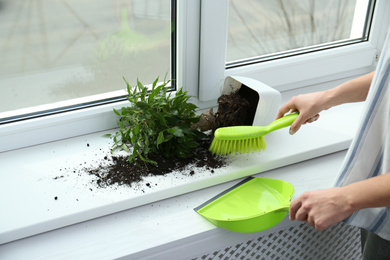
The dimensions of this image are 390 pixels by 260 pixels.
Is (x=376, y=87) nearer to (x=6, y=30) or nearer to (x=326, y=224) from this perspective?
(x=326, y=224)

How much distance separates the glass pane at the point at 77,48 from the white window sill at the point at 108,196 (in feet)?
0.43

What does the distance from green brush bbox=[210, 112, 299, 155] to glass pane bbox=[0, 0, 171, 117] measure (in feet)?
0.84

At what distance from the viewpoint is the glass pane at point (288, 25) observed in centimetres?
120

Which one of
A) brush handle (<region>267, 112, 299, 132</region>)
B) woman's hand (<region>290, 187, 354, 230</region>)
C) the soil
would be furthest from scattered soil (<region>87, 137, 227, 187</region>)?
woman's hand (<region>290, 187, 354, 230</region>)

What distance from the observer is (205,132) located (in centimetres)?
112

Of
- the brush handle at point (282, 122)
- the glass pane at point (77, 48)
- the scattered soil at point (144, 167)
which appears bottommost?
the scattered soil at point (144, 167)

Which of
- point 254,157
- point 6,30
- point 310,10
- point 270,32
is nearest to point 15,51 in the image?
point 6,30

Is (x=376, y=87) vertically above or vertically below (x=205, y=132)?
above

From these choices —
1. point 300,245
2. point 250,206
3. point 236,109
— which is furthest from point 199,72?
point 300,245

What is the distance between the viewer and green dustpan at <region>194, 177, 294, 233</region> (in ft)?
2.85

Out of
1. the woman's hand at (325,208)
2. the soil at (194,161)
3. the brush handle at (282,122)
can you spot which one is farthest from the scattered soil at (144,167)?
the woman's hand at (325,208)

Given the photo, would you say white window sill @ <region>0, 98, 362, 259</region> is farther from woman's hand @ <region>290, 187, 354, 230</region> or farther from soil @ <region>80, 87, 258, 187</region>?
woman's hand @ <region>290, 187, 354, 230</region>

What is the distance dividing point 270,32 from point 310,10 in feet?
0.46

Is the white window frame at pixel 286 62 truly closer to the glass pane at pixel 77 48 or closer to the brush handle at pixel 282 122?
the glass pane at pixel 77 48
